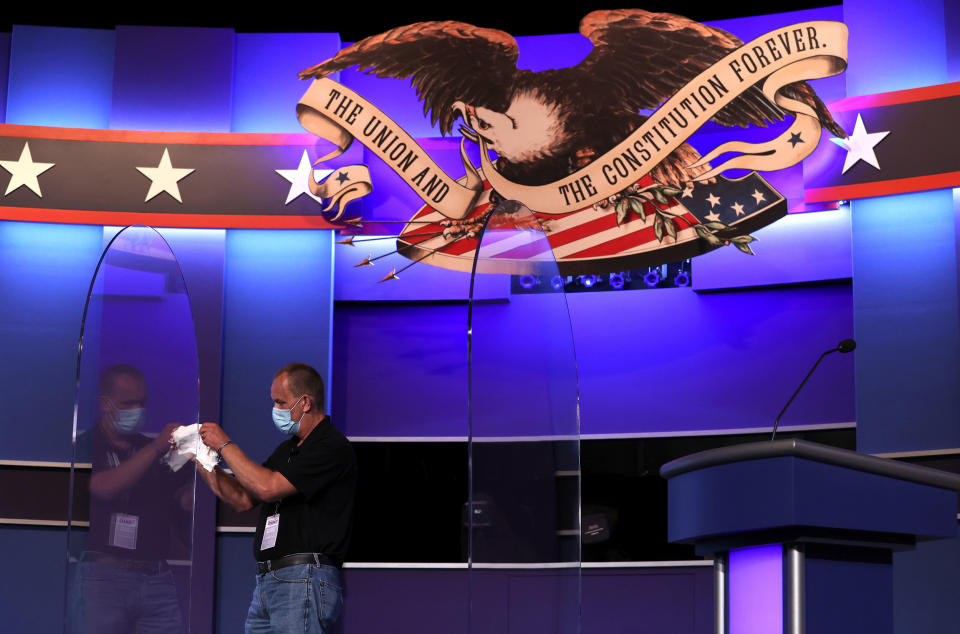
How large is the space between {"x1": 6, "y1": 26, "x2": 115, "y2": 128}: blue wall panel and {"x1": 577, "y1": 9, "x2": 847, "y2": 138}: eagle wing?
2.61 meters

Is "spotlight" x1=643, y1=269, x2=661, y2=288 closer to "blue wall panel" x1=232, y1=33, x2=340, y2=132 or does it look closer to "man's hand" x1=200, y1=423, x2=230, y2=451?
"blue wall panel" x1=232, y1=33, x2=340, y2=132

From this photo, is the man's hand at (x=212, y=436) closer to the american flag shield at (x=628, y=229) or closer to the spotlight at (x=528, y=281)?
the spotlight at (x=528, y=281)

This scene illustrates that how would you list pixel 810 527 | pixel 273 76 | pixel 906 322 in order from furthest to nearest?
1. pixel 273 76
2. pixel 906 322
3. pixel 810 527

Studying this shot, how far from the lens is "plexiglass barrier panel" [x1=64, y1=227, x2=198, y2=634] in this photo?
312 cm

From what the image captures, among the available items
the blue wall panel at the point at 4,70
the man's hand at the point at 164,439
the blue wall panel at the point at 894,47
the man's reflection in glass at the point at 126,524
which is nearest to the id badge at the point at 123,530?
the man's reflection in glass at the point at 126,524

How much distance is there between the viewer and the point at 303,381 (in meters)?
3.54

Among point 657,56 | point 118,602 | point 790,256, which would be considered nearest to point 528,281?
point 118,602

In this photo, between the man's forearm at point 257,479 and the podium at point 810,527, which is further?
the man's forearm at point 257,479

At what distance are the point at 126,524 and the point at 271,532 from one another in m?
0.44

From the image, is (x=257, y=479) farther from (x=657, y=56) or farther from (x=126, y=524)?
(x=657, y=56)

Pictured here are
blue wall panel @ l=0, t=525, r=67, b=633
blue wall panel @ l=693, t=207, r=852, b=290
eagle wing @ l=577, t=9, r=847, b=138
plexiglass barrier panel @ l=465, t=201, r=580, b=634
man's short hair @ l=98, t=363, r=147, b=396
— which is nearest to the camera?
plexiglass barrier panel @ l=465, t=201, r=580, b=634

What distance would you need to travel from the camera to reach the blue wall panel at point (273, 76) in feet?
18.9

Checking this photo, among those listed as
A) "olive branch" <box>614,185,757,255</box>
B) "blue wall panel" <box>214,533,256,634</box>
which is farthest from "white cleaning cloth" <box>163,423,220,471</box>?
"olive branch" <box>614,185,757,255</box>

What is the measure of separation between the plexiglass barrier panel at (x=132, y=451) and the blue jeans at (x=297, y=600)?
293 millimetres
